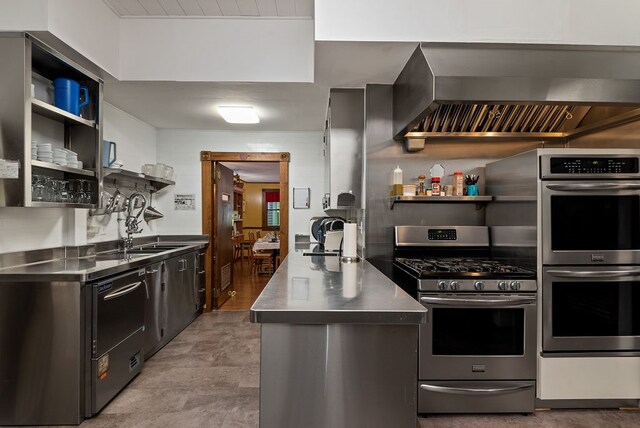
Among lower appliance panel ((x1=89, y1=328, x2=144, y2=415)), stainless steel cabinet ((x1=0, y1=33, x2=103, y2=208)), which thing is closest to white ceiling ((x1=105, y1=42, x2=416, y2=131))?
stainless steel cabinet ((x1=0, y1=33, x2=103, y2=208))

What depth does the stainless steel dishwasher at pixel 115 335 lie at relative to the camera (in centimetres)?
208

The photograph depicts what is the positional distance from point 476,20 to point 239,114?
2276mm

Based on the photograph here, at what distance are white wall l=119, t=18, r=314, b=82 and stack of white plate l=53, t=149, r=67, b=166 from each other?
835 millimetres

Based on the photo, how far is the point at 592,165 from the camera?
2.15 metres

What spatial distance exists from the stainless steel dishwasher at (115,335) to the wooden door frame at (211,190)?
1.64 m

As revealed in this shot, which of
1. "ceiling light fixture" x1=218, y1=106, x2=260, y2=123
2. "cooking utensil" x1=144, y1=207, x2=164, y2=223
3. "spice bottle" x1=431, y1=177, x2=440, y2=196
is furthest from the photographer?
"cooking utensil" x1=144, y1=207, x2=164, y2=223

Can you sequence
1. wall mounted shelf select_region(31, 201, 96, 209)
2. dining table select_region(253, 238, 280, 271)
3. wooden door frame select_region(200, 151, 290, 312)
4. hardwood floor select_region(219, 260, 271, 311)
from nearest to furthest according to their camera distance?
wall mounted shelf select_region(31, 201, 96, 209) < wooden door frame select_region(200, 151, 290, 312) < hardwood floor select_region(219, 260, 271, 311) < dining table select_region(253, 238, 280, 271)

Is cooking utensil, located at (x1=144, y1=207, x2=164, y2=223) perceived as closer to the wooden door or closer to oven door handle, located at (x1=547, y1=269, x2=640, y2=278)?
the wooden door

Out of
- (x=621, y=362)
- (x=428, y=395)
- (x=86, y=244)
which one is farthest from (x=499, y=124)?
(x=86, y=244)

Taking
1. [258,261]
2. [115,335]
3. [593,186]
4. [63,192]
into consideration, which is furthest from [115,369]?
[258,261]

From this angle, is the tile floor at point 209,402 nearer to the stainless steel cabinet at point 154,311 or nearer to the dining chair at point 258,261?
the stainless steel cabinet at point 154,311

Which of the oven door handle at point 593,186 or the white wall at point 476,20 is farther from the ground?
the white wall at point 476,20

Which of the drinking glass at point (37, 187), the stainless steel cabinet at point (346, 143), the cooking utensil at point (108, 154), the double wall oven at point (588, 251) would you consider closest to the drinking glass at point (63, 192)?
the drinking glass at point (37, 187)

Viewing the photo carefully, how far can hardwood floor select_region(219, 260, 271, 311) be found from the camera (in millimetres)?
4645
